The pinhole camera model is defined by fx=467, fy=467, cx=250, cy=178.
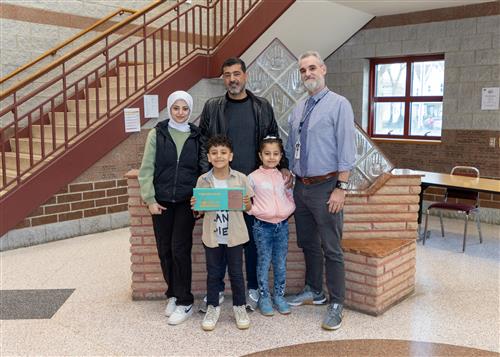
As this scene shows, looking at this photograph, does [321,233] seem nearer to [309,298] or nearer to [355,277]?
[355,277]

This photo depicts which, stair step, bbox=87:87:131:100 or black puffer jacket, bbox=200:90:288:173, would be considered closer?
black puffer jacket, bbox=200:90:288:173

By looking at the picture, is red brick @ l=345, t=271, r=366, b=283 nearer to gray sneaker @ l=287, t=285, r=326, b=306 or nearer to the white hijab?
gray sneaker @ l=287, t=285, r=326, b=306

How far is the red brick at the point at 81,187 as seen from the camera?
502 centimetres

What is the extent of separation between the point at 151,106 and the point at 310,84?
10.2ft

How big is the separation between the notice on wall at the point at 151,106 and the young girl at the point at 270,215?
2913 millimetres

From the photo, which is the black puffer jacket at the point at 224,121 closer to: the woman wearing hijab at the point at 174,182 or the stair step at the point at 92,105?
the woman wearing hijab at the point at 174,182

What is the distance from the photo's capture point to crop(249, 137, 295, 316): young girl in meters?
2.87

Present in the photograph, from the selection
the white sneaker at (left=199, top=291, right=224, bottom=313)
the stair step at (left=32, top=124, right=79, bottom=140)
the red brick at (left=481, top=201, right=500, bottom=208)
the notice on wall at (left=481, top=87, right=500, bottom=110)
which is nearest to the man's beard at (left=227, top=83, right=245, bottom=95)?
the white sneaker at (left=199, top=291, right=224, bottom=313)

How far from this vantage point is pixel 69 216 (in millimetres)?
A: 5023

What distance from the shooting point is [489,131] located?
5.88 metres

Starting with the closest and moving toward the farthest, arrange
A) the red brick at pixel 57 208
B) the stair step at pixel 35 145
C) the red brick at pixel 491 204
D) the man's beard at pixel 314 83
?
1. the man's beard at pixel 314 83
2. the red brick at pixel 57 208
3. the stair step at pixel 35 145
4. the red brick at pixel 491 204

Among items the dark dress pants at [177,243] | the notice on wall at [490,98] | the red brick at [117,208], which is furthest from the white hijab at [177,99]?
the notice on wall at [490,98]

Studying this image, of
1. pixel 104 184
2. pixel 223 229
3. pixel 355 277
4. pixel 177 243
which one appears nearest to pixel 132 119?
pixel 104 184

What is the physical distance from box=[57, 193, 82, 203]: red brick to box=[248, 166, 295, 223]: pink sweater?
2828 millimetres
